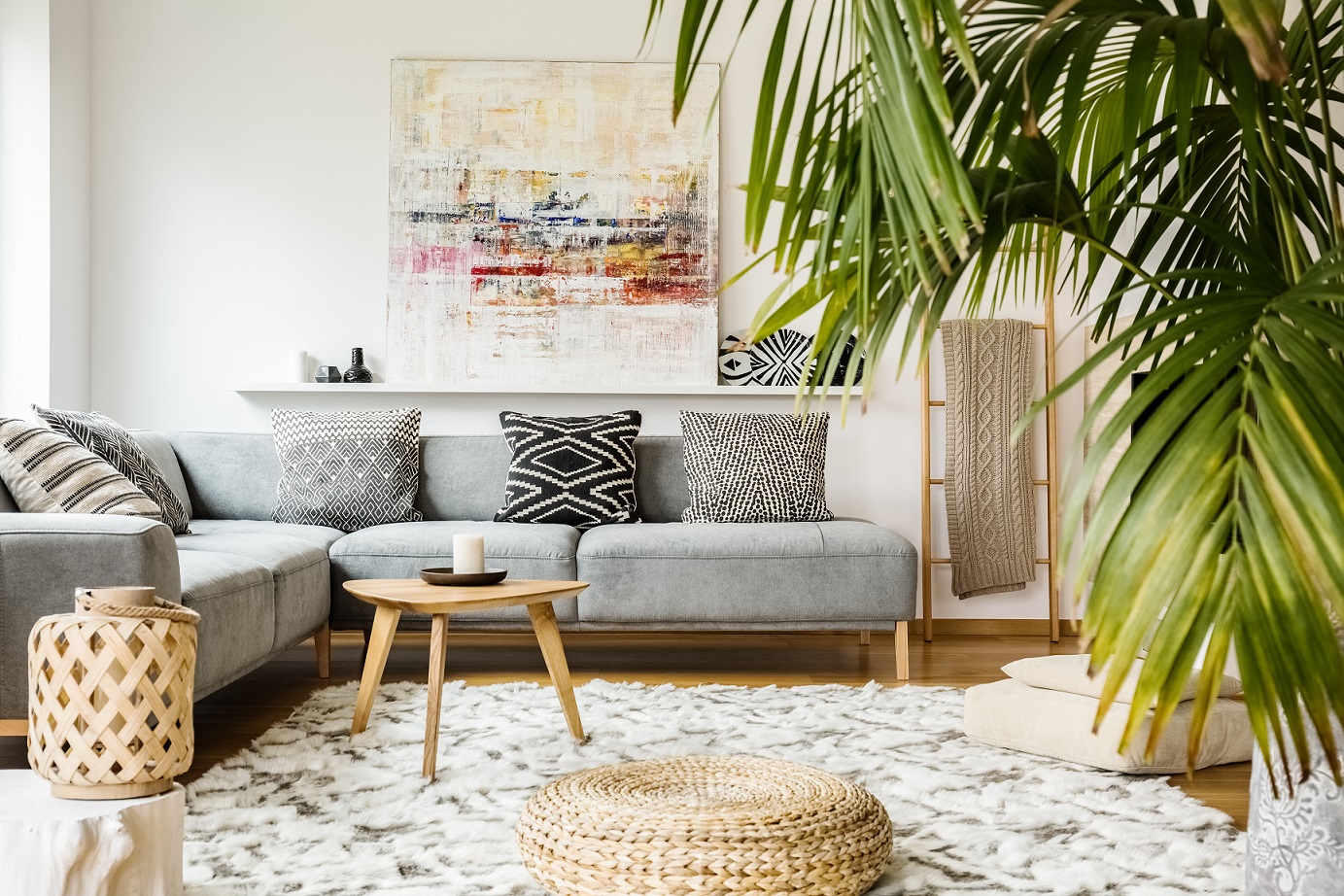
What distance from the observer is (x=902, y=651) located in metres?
3.45

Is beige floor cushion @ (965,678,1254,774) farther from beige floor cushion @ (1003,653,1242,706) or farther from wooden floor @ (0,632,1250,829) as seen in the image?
wooden floor @ (0,632,1250,829)

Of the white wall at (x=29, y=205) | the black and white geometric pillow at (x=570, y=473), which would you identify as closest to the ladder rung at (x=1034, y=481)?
the black and white geometric pillow at (x=570, y=473)

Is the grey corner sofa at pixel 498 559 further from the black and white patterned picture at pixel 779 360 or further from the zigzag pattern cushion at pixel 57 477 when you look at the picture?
the black and white patterned picture at pixel 779 360

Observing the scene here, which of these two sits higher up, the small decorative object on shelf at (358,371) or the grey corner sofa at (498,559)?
the small decorative object on shelf at (358,371)

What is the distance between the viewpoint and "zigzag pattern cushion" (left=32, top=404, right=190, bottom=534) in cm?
317

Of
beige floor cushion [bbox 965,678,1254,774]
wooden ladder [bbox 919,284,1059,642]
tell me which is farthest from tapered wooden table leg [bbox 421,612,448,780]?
wooden ladder [bbox 919,284,1059,642]

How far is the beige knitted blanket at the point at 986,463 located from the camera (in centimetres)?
443

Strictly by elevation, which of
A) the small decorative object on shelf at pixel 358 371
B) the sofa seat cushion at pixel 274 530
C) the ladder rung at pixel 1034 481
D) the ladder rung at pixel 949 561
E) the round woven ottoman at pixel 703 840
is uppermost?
the small decorative object on shelf at pixel 358 371

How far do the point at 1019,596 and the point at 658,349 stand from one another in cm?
192

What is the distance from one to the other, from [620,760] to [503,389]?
7.74 feet

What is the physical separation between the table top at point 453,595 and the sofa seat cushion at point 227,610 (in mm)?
282

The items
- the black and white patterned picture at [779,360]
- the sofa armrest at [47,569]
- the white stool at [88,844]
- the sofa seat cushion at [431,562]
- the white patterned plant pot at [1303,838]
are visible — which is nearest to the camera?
the white patterned plant pot at [1303,838]

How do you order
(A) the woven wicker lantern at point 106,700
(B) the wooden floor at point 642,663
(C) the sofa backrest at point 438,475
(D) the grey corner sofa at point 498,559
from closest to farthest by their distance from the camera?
(A) the woven wicker lantern at point 106,700
(D) the grey corner sofa at point 498,559
(B) the wooden floor at point 642,663
(C) the sofa backrest at point 438,475

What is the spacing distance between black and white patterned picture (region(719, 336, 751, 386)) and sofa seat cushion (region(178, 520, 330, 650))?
6.24 ft
